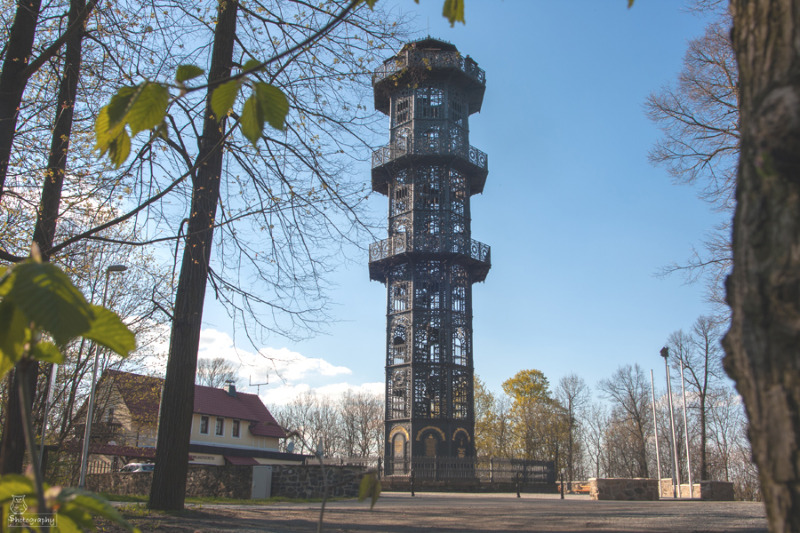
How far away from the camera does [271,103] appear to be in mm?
1460

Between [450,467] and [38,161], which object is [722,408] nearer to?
[450,467]

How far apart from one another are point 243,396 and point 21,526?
50.4 meters

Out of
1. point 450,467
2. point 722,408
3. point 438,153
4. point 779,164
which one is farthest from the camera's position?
point 722,408

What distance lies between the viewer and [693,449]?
48.4m

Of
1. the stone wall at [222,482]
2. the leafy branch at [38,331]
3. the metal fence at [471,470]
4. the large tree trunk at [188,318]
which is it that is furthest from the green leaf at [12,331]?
the metal fence at [471,470]

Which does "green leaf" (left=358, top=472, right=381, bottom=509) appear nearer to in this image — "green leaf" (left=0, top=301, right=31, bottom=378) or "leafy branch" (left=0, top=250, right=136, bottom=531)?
"leafy branch" (left=0, top=250, right=136, bottom=531)

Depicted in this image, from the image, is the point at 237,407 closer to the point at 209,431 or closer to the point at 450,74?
the point at 209,431

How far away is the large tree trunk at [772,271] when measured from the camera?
100 centimetres

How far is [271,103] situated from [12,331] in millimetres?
798

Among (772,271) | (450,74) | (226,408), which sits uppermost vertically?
(450,74)

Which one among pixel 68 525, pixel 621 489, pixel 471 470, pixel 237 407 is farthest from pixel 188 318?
pixel 237 407

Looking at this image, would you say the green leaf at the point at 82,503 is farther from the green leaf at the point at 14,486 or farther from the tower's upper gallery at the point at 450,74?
the tower's upper gallery at the point at 450,74

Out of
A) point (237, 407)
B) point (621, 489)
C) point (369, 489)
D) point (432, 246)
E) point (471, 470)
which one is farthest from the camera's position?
point (237, 407)

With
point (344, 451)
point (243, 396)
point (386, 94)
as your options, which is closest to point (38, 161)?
point (386, 94)
